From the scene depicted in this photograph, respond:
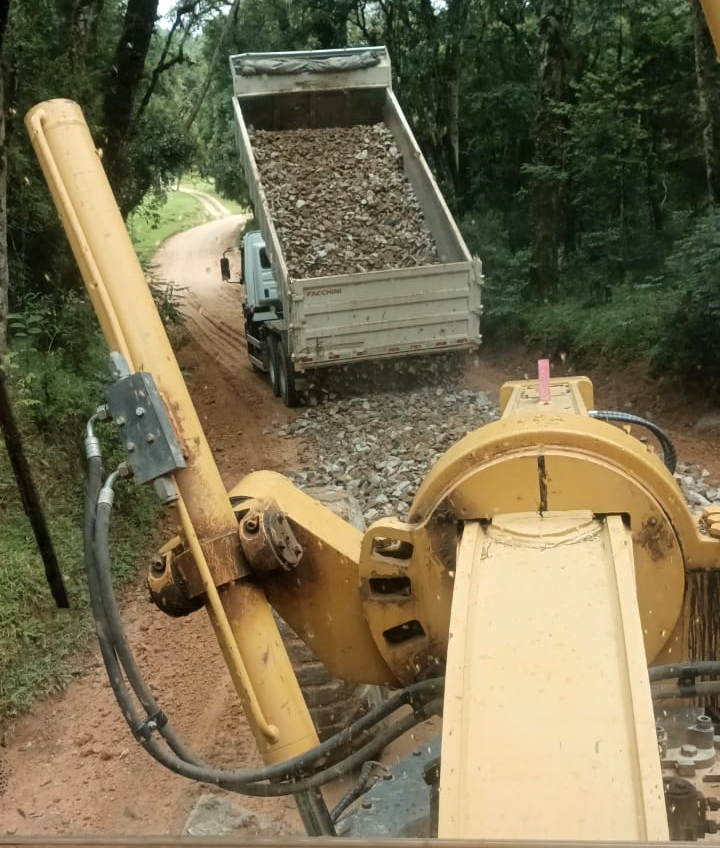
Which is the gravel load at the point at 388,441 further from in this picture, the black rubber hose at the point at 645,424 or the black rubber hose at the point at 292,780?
the black rubber hose at the point at 292,780

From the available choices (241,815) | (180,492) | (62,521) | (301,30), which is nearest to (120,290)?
(180,492)

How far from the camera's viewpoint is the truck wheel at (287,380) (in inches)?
373

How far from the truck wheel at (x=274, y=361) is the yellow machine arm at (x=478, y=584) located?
24.7 ft

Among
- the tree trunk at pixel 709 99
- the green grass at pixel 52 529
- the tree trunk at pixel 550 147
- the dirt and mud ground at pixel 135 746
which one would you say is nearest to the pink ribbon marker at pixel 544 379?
the dirt and mud ground at pixel 135 746

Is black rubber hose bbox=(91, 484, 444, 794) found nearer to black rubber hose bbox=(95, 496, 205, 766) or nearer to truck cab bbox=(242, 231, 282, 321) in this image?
black rubber hose bbox=(95, 496, 205, 766)

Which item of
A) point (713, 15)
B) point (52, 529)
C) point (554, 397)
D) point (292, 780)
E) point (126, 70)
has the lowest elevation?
point (52, 529)

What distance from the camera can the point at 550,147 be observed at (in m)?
12.3

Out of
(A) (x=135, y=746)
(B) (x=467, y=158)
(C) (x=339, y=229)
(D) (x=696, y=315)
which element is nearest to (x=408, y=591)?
(A) (x=135, y=746)

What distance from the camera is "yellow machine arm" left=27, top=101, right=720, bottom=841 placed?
1378 millimetres

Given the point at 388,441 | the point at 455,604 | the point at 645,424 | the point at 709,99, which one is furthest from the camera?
the point at 709,99

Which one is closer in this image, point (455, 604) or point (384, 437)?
point (455, 604)

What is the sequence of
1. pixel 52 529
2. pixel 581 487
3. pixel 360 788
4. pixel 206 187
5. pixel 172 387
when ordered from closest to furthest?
pixel 581 487, pixel 172 387, pixel 360 788, pixel 52 529, pixel 206 187

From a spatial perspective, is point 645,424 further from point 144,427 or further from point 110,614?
point 110,614

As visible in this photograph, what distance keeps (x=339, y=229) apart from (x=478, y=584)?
8.25m
